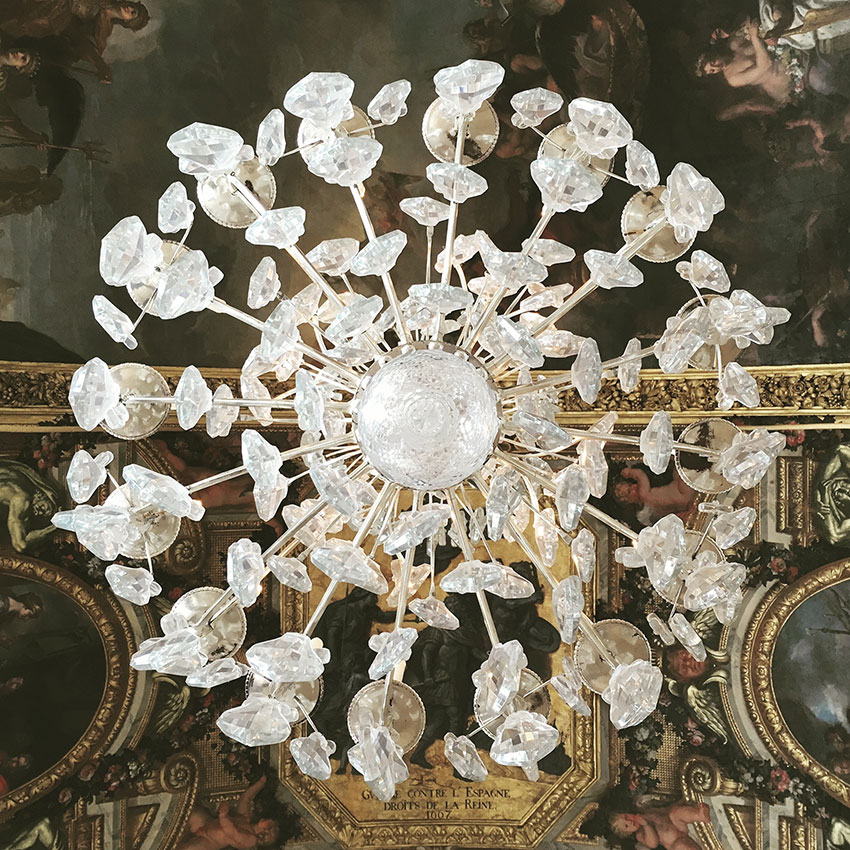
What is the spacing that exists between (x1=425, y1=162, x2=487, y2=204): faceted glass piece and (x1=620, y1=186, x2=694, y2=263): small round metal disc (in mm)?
605

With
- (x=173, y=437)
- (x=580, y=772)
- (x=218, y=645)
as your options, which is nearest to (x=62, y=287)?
(x=173, y=437)

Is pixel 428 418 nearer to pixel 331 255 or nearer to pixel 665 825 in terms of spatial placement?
pixel 331 255

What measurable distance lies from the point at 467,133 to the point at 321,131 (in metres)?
0.62

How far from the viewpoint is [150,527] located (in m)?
2.68

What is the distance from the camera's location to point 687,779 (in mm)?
5457

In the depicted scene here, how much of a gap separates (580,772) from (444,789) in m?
0.88

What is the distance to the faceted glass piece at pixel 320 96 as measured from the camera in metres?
2.34

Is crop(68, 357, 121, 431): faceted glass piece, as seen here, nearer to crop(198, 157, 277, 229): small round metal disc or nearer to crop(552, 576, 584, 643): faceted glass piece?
crop(198, 157, 277, 229): small round metal disc

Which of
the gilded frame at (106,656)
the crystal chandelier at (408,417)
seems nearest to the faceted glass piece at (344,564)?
the crystal chandelier at (408,417)

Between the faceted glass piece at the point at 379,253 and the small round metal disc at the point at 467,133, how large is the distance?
809 mm

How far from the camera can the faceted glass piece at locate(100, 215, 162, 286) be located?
2.32 meters

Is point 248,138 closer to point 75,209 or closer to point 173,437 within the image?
point 75,209

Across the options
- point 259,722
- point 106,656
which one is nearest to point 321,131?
point 259,722

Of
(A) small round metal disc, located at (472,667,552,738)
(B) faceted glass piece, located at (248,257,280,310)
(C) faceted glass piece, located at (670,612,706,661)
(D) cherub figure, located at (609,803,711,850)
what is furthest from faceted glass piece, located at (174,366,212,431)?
(D) cherub figure, located at (609,803,711,850)
